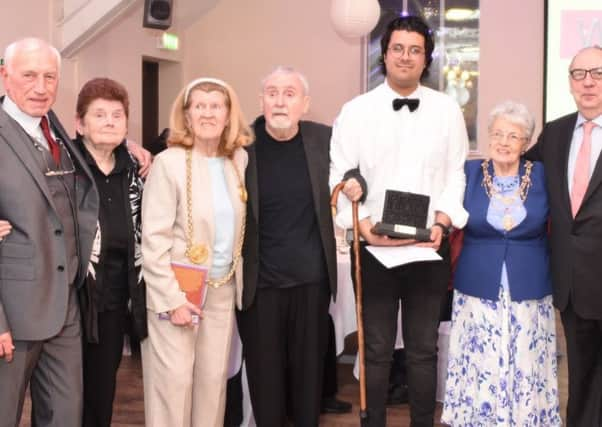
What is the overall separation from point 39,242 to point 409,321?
4.65ft

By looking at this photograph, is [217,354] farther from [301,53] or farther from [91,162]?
[301,53]

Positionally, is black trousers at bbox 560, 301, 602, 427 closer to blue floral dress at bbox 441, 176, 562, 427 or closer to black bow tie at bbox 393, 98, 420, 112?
blue floral dress at bbox 441, 176, 562, 427

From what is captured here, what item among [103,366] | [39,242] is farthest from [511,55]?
[39,242]

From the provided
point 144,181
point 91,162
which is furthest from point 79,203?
point 144,181

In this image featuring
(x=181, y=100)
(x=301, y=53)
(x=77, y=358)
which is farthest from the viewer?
(x=301, y=53)

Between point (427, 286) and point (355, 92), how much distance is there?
5755 millimetres

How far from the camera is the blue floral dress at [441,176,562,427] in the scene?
9.72 feet

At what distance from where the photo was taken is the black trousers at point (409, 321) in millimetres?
2902

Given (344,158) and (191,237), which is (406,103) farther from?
(191,237)

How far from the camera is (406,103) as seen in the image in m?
2.91

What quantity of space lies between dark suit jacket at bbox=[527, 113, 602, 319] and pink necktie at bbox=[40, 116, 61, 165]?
1.88m

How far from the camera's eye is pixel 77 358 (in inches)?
104

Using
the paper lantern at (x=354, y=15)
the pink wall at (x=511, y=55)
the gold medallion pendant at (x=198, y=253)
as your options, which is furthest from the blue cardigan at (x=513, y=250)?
the pink wall at (x=511, y=55)

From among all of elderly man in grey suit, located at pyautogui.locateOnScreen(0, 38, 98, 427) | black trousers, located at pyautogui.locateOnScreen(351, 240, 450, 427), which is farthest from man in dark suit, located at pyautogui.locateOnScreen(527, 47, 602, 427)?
elderly man in grey suit, located at pyautogui.locateOnScreen(0, 38, 98, 427)
